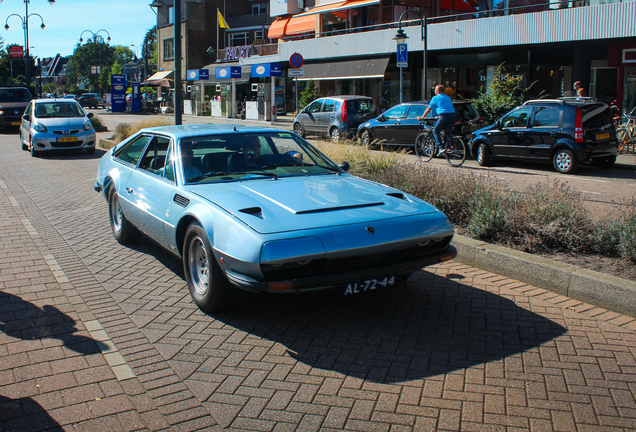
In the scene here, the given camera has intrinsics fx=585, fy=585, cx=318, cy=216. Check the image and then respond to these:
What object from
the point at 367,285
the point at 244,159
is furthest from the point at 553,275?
the point at 244,159

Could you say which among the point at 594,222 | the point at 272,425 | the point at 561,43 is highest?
the point at 561,43

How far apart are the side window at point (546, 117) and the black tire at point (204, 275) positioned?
34.6 feet

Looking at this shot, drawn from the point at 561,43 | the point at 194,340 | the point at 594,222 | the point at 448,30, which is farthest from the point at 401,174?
the point at 448,30

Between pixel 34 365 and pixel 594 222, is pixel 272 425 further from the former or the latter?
pixel 594 222

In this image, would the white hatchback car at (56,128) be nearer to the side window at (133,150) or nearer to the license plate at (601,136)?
the side window at (133,150)

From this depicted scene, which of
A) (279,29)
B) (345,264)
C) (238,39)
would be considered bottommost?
(345,264)

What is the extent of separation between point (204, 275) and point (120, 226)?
2574 mm

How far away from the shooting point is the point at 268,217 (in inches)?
162

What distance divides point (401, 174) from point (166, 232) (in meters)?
4.25

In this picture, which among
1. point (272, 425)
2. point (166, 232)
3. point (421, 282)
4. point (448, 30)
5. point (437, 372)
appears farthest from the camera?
point (448, 30)

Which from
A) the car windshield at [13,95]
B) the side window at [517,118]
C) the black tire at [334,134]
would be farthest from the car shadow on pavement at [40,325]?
the car windshield at [13,95]

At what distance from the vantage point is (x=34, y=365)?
12.4ft

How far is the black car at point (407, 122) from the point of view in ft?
53.0

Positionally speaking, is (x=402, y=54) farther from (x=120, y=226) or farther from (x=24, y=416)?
(x=24, y=416)
